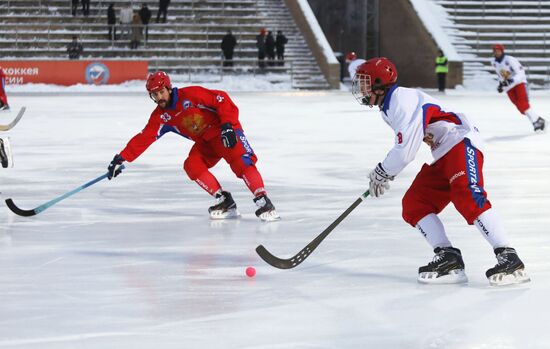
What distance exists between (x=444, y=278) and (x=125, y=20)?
80.1 ft

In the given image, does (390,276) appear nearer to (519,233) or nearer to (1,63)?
(519,233)

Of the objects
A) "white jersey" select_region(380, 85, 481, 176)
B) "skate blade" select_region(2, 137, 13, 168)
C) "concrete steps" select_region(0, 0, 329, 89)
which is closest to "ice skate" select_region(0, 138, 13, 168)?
"skate blade" select_region(2, 137, 13, 168)

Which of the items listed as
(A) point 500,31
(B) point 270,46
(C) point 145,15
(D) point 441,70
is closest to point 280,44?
(B) point 270,46

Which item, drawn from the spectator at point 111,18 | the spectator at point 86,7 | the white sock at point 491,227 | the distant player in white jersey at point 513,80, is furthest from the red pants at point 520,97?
the spectator at point 86,7

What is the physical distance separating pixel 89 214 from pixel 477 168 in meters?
3.29

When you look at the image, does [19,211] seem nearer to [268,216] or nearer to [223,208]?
[223,208]

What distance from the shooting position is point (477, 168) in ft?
15.9

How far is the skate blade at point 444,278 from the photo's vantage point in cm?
494

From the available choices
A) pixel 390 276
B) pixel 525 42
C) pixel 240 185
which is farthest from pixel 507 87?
pixel 525 42

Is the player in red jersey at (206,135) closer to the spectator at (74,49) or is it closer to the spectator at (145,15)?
the spectator at (74,49)

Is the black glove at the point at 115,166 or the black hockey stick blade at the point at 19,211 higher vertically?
the black glove at the point at 115,166

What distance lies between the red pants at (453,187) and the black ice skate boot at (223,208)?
223 cm

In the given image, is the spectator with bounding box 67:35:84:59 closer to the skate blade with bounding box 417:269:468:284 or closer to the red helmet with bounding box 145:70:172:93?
the red helmet with bounding box 145:70:172:93

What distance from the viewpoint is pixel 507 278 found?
4.81 m
